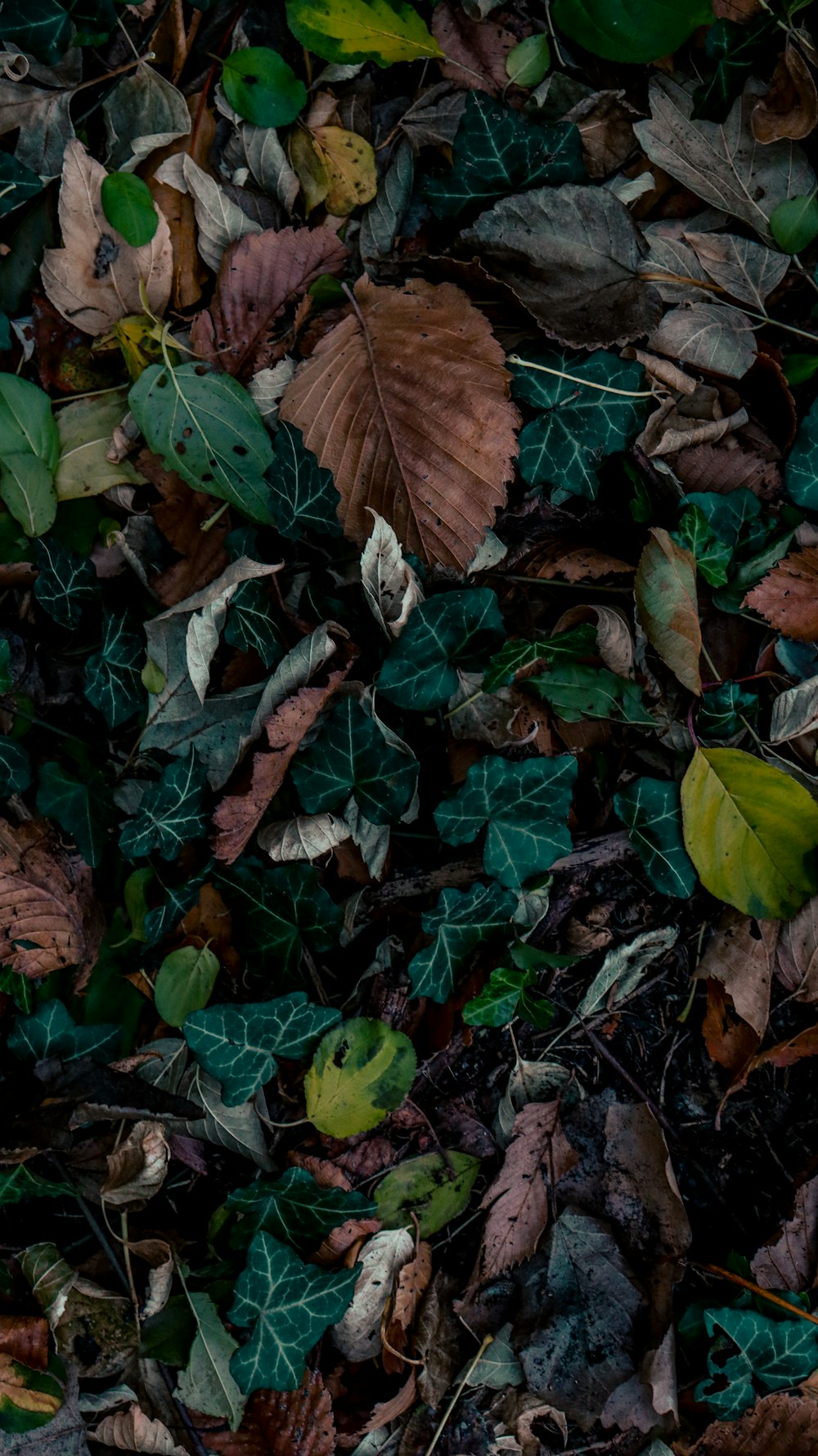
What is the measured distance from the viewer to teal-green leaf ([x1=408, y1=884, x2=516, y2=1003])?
6.80 ft

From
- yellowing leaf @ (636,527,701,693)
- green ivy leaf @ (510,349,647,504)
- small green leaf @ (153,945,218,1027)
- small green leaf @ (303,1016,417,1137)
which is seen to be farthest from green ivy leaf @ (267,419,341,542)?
small green leaf @ (303,1016,417,1137)

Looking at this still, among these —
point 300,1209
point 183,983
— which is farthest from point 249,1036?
point 300,1209

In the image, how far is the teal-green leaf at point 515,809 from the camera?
2.05m

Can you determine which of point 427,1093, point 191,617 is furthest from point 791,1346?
point 191,617

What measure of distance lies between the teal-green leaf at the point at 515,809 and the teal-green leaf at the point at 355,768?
0.32 feet

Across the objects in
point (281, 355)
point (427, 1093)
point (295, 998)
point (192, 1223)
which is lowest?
point (192, 1223)

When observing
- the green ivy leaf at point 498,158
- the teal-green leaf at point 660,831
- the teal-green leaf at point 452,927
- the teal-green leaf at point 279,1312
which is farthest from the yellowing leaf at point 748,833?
the green ivy leaf at point 498,158

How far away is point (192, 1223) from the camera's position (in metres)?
2.21

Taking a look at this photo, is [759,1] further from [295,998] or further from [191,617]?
[295,998]

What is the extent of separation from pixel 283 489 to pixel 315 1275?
5.08 ft

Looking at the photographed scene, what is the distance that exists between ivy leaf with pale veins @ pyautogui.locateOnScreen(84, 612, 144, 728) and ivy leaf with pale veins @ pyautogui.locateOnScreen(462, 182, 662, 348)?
107 cm

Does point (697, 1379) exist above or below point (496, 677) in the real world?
below

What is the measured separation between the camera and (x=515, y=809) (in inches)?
80.9

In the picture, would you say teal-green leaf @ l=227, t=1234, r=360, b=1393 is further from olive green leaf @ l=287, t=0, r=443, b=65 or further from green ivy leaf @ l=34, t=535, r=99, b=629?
olive green leaf @ l=287, t=0, r=443, b=65
